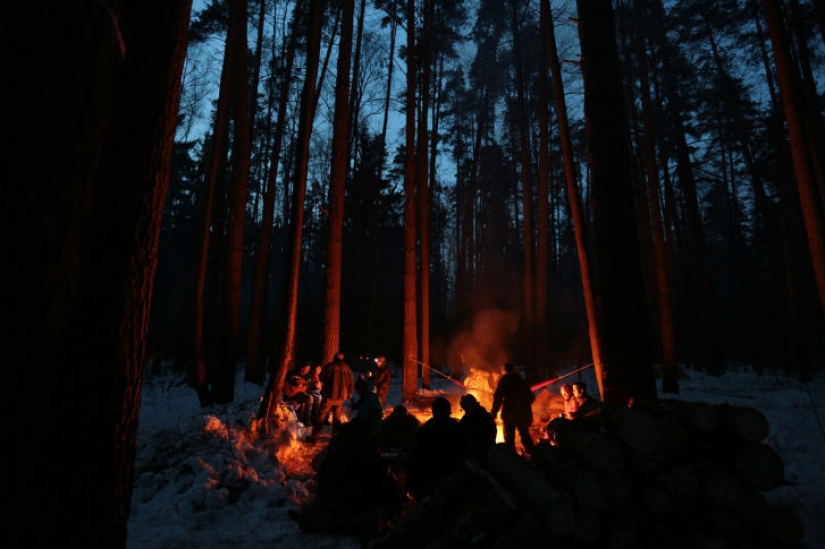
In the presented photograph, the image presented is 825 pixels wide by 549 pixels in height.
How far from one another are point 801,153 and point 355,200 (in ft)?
71.3

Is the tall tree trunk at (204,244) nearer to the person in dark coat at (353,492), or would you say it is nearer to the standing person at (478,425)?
the person in dark coat at (353,492)

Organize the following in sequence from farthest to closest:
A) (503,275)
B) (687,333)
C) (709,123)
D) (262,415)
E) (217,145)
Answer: (503,275), (687,333), (709,123), (217,145), (262,415)

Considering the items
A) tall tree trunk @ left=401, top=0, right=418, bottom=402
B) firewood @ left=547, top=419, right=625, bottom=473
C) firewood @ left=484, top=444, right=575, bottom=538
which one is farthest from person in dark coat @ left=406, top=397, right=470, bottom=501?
tall tree trunk @ left=401, top=0, right=418, bottom=402

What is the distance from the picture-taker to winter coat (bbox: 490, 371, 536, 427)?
759 centimetres

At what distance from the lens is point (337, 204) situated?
1071 cm

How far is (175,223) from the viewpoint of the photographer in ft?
123

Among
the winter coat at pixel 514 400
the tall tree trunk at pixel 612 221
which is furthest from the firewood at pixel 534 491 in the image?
the winter coat at pixel 514 400

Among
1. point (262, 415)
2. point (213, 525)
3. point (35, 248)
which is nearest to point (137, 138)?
point (35, 248)

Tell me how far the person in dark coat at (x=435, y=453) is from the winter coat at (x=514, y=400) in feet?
8.82

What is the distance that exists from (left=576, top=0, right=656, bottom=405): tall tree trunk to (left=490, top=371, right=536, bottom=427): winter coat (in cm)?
200

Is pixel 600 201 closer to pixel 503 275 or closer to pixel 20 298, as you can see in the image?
pixel 20 298

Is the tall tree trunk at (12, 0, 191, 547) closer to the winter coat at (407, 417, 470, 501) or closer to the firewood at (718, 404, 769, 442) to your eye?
the winter coat at (407, 417, 470, 501)

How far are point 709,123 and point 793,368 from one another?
14.8 metres

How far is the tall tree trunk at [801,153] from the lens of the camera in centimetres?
837
